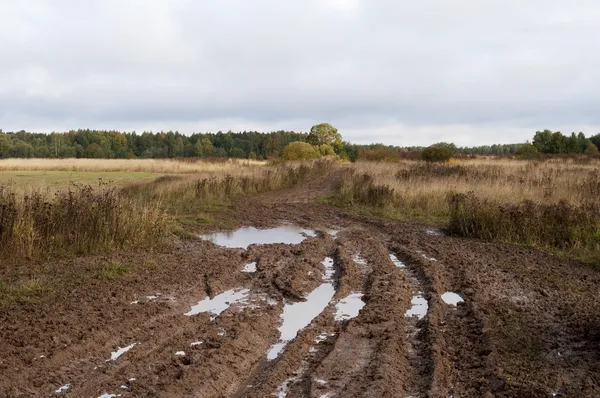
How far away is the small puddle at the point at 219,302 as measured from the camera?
6.51 metres

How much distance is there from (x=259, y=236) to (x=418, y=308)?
21.4 feet

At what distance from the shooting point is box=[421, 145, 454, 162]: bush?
1571 inches

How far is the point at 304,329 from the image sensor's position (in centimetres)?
561

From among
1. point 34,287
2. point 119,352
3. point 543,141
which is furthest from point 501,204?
point 543,141

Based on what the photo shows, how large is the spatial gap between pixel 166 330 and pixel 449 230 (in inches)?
351

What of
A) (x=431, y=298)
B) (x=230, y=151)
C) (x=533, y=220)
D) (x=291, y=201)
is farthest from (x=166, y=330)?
(x=230, y=151)

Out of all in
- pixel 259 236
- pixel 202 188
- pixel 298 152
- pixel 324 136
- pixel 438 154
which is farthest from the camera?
pixel 324 136

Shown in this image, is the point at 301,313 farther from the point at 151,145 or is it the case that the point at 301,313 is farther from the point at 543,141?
the point at 151,145

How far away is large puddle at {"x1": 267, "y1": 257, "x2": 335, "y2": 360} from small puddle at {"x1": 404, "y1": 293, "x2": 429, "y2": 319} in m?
1.04

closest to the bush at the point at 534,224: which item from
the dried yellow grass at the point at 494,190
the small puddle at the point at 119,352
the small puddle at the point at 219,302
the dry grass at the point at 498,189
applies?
the dried yellow grass at the point at 494,190

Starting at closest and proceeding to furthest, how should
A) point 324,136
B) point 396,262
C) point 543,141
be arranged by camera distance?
point 396,262, point 543,141, point 324,136

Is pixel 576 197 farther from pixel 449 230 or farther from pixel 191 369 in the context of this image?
pixel 191 369

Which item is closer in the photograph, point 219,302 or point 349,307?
point 349,307

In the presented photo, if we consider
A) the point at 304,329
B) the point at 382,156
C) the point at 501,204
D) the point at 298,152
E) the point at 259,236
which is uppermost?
the point at 298,152
